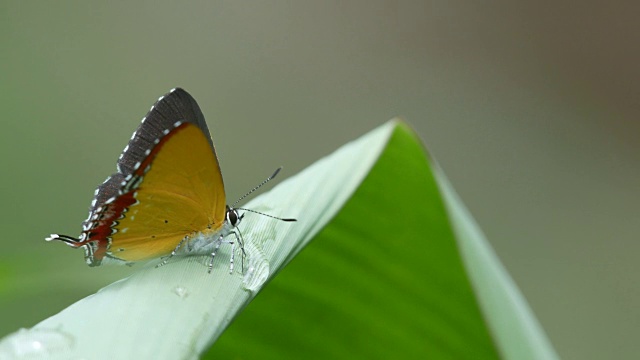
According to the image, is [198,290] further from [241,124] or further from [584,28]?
[584,28]

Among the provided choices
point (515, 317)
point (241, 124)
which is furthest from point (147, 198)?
point (241, 124)

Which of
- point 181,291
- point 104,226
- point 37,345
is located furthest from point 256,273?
point 104,226

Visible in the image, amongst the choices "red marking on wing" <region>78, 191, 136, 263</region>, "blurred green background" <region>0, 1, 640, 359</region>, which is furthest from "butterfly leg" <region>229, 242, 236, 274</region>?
"blurred green background" <region>0, 1, 640, 359</region>

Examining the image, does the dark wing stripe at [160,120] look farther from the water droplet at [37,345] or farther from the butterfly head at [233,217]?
the water droplet at [37,345]

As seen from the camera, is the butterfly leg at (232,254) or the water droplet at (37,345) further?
the butterfly leg at (232,254)

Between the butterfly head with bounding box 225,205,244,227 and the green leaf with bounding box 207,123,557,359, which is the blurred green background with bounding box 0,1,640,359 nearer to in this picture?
the butterfly head with bounding box 225,205,244,227

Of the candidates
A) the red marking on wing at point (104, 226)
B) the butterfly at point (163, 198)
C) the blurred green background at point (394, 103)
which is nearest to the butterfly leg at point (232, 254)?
the butterfly at point (163, 198)
